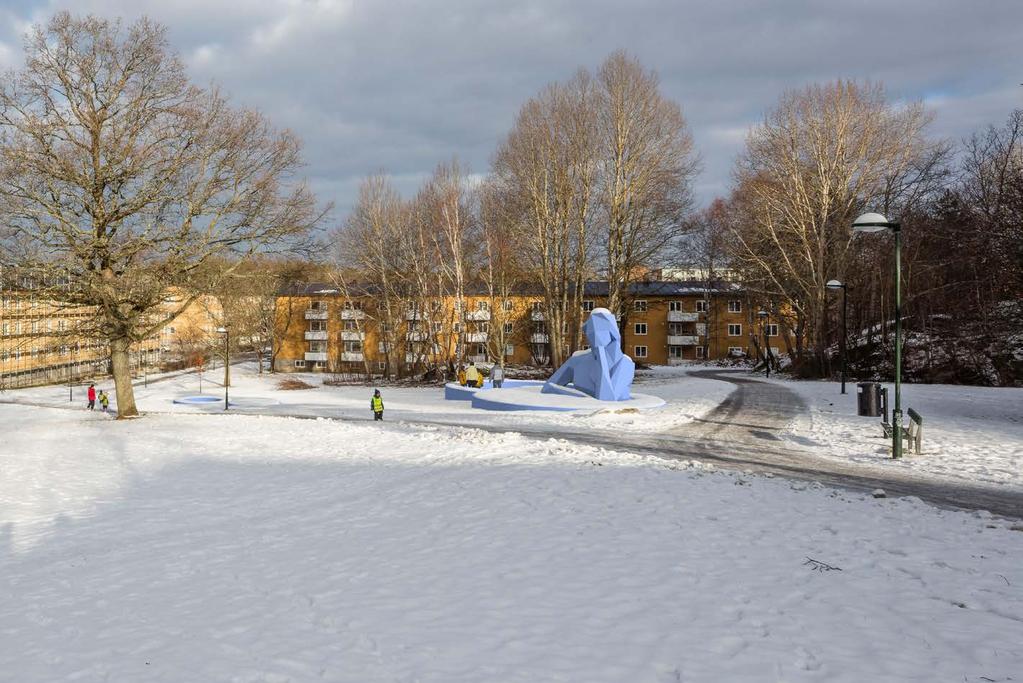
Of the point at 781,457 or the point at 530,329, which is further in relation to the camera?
the point at 530,329

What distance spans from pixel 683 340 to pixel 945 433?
58943 mm

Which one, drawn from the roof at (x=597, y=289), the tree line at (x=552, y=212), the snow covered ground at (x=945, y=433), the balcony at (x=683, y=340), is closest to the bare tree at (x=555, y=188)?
the tree line at (x=552, y=212)

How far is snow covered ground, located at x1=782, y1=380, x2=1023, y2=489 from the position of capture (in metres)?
13.2

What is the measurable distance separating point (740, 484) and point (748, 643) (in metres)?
6.11

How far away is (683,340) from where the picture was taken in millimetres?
76000

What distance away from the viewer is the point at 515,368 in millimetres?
52219

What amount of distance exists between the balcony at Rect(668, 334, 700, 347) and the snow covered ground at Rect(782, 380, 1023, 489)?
152ft

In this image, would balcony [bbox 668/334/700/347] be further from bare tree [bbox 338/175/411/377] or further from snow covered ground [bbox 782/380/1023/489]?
snow covered ground [bbox 782/380/1023/489]

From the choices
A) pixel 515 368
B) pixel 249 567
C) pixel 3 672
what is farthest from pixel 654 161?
pixel 3 672

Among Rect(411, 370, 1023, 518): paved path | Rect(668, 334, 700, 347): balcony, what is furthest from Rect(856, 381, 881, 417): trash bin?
Rect(668, 334, 700, 347): balcony

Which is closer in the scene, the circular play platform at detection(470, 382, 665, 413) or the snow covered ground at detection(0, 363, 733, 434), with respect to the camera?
the snow covered ground at detection(0, 363, 733, 434)

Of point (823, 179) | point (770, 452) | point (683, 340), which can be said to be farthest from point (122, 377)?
point (683, 340)

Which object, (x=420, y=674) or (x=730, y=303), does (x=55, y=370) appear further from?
(x=420, y=674)

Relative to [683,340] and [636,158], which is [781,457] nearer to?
[636,158]
